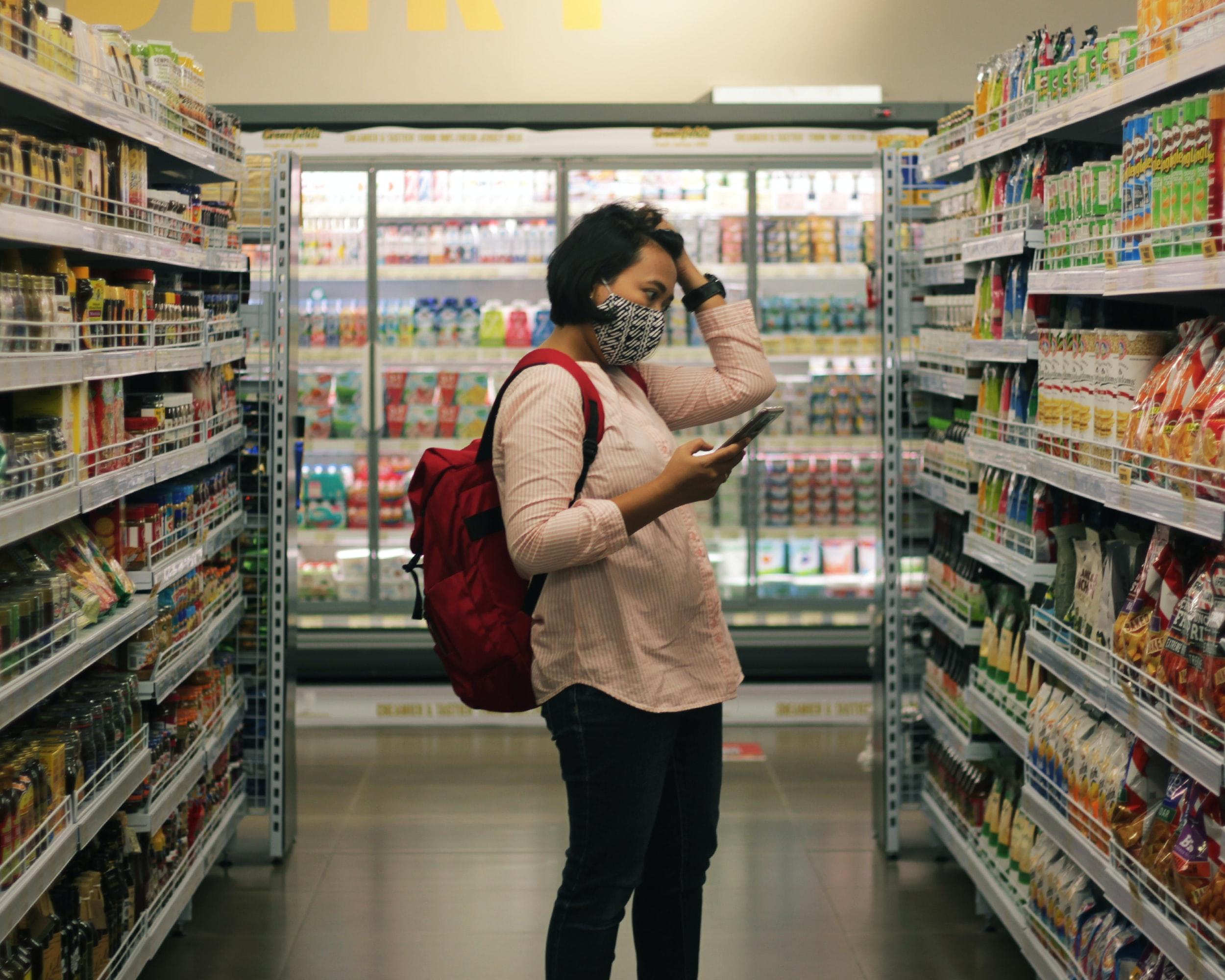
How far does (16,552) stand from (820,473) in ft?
14.0

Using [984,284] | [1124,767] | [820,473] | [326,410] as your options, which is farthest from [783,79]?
[1124,767]

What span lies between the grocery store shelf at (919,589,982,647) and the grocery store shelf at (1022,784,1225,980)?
57cm

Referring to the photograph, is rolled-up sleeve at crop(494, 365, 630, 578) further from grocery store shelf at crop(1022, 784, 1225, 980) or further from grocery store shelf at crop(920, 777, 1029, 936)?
grocery store shelf at crop(920, 777, 1029, 936)

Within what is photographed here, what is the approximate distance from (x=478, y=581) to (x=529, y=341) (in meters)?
4.08

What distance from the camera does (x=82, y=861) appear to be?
274cm

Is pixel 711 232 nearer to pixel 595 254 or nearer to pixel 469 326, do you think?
pixel 469 326

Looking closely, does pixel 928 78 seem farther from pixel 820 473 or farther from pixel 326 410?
pixel 326 410

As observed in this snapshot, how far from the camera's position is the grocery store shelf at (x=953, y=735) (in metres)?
3.42

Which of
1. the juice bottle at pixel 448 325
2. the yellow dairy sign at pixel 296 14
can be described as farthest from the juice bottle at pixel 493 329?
the yellow dairy sign at pixel 296 14

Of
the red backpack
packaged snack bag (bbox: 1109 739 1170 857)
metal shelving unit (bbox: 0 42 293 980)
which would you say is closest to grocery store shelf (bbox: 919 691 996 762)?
packaged snack bag (bbox: 1109 739 1170 857)

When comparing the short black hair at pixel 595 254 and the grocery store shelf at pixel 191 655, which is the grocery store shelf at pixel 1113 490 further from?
the grocery store shelf at pixel 191 655

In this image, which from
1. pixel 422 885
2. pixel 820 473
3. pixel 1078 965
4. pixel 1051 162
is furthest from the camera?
pixel 820 473

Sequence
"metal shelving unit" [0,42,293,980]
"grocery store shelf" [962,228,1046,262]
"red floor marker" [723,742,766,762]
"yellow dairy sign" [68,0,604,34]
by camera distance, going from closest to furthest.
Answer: "metal shelving unit" [0,42,293,980] < "grocery store shelf" [962,228,1046,262] < "red floor marker" [723,742,766,762] < "yellow dairy sign" [68,0,604,34]

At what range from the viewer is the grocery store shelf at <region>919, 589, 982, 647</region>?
347 cm
